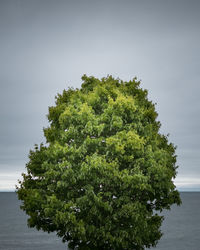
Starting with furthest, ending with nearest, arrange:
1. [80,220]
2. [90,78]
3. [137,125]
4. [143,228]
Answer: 1. [90,78]
2. [137,125]
3. [143,228]
4. [80,220]

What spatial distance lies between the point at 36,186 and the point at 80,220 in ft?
14.1

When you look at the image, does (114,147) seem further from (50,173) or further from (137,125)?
(50,173)

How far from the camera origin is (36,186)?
63.9 feet

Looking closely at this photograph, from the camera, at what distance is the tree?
56.3 ft

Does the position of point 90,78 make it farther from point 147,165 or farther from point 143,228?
point 143,228

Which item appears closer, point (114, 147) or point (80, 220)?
point (80, 220)

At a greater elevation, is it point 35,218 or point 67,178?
point 67,178

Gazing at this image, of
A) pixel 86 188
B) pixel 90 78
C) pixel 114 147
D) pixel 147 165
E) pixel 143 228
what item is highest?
pixel 90 78

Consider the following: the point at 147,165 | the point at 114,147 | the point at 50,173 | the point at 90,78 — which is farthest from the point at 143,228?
the point at 90,78

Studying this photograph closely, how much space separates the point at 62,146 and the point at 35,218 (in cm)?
461

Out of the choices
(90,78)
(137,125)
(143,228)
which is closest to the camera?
(143,228)

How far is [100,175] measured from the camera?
58.0 feet

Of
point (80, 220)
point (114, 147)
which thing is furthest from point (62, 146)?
point (80, 220)

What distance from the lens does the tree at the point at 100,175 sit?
17.2m
